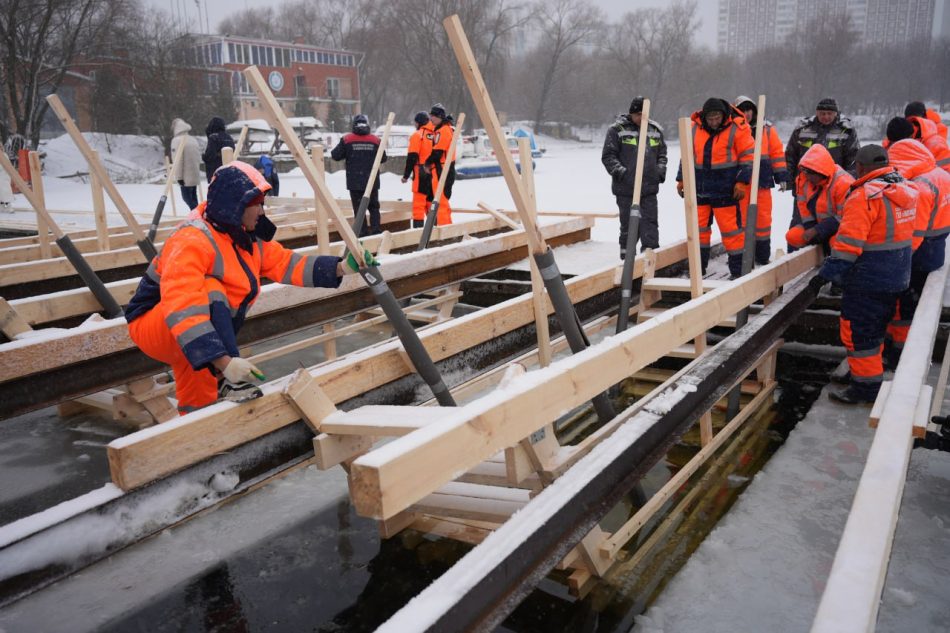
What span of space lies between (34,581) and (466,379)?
233 centimetres

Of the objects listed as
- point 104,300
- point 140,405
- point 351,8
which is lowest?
point 140,405

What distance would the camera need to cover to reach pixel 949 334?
5.47 metres

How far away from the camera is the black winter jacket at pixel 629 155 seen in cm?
727

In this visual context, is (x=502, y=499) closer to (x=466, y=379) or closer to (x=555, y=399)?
(x=555, y=399)

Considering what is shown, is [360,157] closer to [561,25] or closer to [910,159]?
[910,159]

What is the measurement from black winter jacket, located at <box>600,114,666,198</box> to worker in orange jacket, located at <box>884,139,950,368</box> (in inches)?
94.1

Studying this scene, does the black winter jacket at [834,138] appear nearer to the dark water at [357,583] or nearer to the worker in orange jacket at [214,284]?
the dark water at [357,583]

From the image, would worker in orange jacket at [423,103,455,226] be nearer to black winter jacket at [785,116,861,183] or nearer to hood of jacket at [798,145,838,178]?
black winter jacket at [785,116,861,183]

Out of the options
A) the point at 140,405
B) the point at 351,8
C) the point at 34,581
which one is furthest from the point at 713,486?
the point at 351,8

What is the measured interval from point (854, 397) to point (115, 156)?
35805mm

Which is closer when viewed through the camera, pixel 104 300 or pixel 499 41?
pixel 104 300

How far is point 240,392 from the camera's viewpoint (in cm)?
271

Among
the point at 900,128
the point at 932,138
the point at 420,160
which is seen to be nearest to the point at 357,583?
the point at 900,128

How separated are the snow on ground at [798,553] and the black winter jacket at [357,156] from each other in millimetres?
6981
